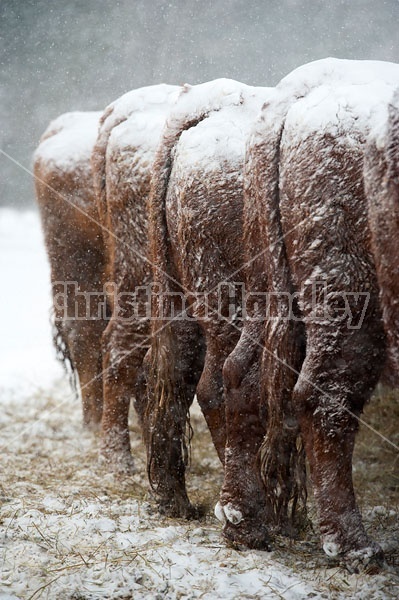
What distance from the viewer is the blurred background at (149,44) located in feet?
11.8

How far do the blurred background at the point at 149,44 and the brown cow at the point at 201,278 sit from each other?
635 millimetres

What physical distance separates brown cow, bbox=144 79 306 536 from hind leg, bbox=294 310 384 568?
1.12ft

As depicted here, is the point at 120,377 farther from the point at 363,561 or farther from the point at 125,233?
the point at 363,561

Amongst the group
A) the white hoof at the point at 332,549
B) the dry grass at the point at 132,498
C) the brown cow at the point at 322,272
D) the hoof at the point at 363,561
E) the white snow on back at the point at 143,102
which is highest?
the white snow on back at the point at 143,102

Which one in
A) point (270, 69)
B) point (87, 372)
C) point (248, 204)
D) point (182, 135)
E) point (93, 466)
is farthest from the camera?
point (87, 372)

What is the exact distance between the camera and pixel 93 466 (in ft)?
13.4

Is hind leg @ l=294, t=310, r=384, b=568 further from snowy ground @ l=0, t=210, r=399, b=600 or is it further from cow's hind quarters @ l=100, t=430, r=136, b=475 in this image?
cow's hind quarters @ l=100, t=430, r=136, b=475

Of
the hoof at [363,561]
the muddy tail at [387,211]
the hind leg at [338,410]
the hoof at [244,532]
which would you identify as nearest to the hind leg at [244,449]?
the hoof at [244,532]

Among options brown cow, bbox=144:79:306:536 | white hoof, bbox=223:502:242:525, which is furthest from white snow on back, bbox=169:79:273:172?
white hoof, bbox=223:502:242:525

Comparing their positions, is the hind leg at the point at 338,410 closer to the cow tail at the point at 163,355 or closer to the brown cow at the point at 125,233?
the cow tail at the point at 163,355

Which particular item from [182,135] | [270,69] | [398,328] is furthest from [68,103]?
[398,328]

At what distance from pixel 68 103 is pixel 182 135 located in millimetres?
2276

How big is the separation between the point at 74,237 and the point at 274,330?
2.28 meters

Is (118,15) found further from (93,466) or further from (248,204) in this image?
(93,466)
